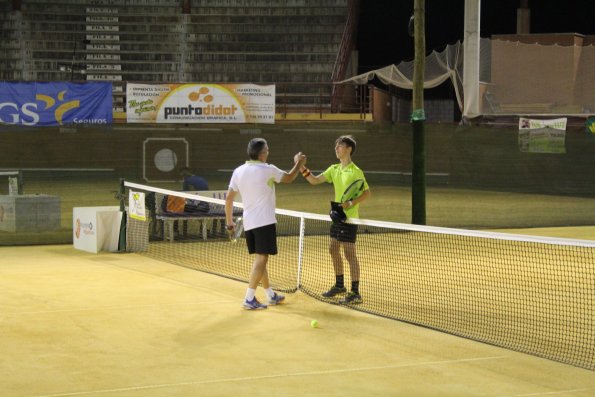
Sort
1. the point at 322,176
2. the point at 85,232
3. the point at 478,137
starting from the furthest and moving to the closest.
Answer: the point at 478,137, the point at 85,232, the point at 322,176

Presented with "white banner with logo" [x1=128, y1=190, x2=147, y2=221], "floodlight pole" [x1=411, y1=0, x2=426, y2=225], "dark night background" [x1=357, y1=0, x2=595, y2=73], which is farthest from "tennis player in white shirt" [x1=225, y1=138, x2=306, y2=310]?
"dark night background" [x1=357, y1=0, x2=595, y2=73]

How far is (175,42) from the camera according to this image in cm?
3862

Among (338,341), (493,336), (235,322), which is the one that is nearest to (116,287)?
(235,322)

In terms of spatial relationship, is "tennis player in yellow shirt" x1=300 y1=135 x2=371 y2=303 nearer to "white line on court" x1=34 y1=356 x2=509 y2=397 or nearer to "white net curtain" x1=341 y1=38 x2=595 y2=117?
"white line on court" x1=34 y1=356 x2=509 y2=397

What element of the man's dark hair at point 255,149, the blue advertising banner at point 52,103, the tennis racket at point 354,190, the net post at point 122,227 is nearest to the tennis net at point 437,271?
the net post at point 122,227

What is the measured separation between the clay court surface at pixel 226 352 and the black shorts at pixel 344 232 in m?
0.84

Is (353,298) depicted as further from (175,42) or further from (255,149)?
(175,42)

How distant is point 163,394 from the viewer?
768 centimetres

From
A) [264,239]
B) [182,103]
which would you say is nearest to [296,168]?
[264,239]

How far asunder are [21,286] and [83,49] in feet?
84.4

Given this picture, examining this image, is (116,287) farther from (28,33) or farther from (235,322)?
(28,33)

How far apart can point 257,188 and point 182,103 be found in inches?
577

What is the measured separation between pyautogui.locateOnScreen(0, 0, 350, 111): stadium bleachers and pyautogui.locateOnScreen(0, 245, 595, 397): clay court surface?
2470 centimetres

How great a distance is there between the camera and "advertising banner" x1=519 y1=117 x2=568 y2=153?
73.5 ft
